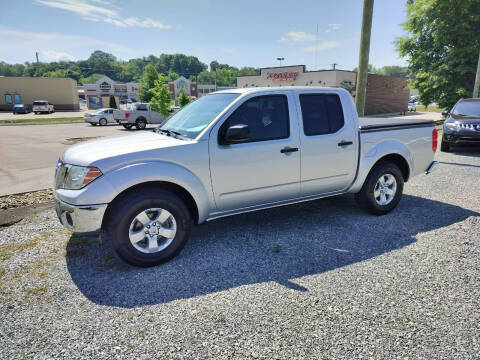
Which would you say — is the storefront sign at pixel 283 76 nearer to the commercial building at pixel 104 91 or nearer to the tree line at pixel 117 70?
the commercial building at pixel 104 91

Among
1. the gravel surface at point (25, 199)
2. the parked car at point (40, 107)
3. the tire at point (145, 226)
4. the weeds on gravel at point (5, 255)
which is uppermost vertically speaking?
the parked car at point (40, 107)

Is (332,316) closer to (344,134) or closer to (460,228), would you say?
(344,134)

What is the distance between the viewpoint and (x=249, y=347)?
8.16 feet

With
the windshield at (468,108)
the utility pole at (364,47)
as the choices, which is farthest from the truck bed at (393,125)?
the windshield at (468,108)

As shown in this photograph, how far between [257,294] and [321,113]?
2.68 meters

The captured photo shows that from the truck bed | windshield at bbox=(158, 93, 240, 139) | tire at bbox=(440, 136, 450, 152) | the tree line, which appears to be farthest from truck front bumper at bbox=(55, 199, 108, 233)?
the tree line

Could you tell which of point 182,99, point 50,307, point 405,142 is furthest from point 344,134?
point 182,99

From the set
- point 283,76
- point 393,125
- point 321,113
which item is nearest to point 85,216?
point 321,113

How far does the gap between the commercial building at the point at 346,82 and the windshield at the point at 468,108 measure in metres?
23.0

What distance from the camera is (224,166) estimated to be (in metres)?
3.90

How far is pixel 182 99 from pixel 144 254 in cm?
2807

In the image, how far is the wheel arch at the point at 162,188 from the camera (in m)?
3.53

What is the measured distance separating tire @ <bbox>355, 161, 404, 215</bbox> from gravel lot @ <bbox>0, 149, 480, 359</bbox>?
0.96 ft

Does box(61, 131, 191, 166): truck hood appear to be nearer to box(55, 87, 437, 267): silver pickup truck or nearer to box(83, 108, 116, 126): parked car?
box(55, 87, 437, 267): silver pickup truck
